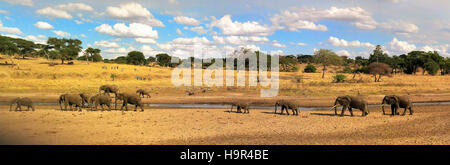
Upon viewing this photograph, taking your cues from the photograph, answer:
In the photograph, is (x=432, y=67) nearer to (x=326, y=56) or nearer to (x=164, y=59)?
(x=326, y=56)

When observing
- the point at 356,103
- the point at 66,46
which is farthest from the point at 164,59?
the point at 356,103

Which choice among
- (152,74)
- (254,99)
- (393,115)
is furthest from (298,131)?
(152,74)

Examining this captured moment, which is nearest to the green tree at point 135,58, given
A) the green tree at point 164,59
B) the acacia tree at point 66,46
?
the green tree at point 164,59

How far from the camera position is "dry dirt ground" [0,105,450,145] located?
12070 mm

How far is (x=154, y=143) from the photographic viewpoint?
1155 centimetres

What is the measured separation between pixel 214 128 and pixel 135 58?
238ft

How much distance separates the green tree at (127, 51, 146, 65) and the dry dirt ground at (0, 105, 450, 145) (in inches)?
2605

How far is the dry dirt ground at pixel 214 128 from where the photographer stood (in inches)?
475

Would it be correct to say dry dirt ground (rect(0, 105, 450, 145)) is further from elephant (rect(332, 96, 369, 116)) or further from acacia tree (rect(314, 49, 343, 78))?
acacia tree (rect(314, 49, 343, 78))

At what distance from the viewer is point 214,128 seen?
47.3 ft

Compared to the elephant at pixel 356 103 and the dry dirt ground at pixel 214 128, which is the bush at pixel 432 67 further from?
the elephant at pixel 356 103
